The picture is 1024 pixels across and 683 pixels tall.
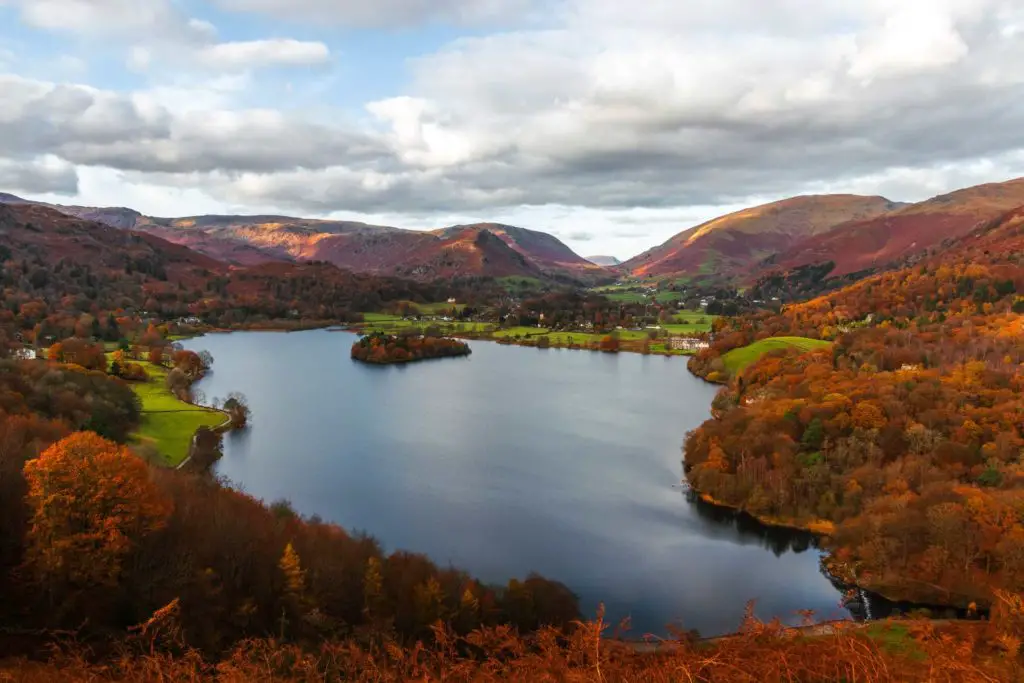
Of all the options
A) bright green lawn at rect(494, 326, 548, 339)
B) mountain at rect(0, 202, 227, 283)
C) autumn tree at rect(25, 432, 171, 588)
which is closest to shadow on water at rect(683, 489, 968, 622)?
autumn tree at rect(25, 432, 171, 588)

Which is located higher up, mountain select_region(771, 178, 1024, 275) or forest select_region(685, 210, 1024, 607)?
mountain select_region(771, 178, 1024, 275)

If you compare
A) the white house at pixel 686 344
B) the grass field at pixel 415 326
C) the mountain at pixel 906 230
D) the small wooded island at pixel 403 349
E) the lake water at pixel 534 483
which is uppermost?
the mountain at pixel 906 230

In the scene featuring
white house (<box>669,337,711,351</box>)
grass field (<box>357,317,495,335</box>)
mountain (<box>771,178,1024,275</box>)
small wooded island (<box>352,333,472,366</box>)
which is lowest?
small wooded island (<box>352,333,472,366</box>)

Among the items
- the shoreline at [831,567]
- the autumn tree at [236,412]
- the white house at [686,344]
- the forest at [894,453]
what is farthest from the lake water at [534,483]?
the white house at [686,344]

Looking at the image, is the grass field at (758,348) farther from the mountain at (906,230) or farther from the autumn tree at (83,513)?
the mountain at (906,230)

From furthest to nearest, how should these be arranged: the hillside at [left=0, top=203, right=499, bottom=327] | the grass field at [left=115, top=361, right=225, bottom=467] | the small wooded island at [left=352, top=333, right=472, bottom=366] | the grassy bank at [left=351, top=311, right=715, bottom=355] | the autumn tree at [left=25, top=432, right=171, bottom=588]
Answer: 1. the hillside at [left=0, top=203, right=499, bottom=327]
2. the grassy bank at [left=351, top=311, right=715, bottom=355]
3. the small wooded island at [left=352, top=333, right=472, bottom=366]
4. the grass field at [left=115, top=361, right=225, bottom=467]
5. the autumn tree at [left=25, top=432, right=171, bottom=588]

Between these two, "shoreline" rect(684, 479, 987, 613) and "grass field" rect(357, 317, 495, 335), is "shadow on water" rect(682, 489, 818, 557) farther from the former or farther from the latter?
"grass field" rect(357, 317, 495, 335)

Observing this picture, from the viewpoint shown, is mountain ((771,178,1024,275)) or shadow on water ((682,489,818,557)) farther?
mountain ((771,178,1024,275))
